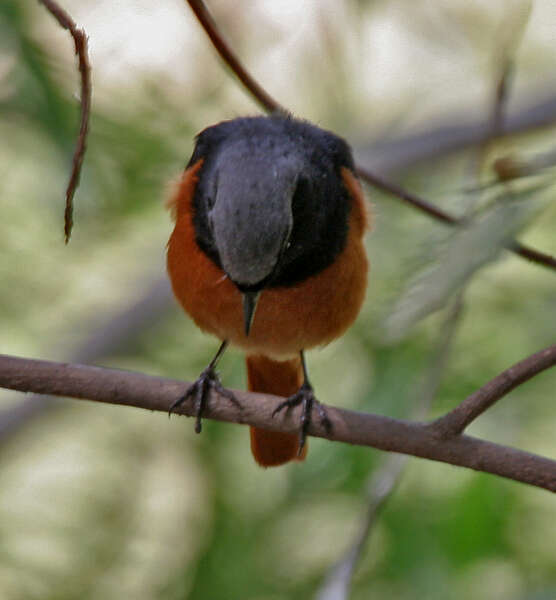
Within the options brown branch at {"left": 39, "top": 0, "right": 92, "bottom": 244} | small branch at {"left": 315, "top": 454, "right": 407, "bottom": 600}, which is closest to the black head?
small branch at {"left": 315, "top": 454, "right": 407, "bottom": 600}

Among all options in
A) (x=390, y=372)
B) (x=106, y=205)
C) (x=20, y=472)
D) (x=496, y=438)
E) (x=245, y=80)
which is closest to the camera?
(x=245, y=80)

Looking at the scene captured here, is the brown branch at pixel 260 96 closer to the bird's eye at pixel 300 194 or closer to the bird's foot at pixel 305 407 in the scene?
the bird's eye at pixel 300 194

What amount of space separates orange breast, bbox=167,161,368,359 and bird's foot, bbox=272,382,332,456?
214mm

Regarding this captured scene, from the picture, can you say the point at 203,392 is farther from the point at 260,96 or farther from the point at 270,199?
the point at 260,96

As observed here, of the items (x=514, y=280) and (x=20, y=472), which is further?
(x=20, y=472)

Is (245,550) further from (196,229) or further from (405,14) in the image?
(405,14)

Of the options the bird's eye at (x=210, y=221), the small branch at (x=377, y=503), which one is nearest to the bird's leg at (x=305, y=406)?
the small branch at (x=377, y=503)

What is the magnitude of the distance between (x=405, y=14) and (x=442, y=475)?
7.15 ft

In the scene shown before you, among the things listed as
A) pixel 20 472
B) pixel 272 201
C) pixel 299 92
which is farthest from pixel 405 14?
pixel 20 472

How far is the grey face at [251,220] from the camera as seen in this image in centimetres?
251

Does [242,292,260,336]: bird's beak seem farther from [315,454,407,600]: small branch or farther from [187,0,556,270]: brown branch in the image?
[315,454,407,600]: small branch

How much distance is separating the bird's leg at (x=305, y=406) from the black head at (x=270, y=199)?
0.34 meters

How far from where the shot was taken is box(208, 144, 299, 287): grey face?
8.24ft

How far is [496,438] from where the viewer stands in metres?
3.59
